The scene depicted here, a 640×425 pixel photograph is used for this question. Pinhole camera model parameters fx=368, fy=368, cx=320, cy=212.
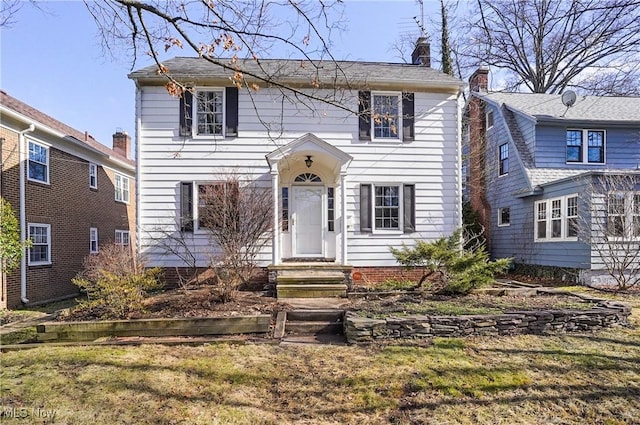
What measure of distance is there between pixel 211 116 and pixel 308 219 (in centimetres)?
387

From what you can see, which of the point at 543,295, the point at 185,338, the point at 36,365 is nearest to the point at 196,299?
the point at 185,338

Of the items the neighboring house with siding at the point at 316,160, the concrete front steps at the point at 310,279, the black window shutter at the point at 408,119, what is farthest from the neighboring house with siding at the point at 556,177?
the concrete front steps at the point at 310,279

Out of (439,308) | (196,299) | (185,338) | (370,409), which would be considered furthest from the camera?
(196,299)

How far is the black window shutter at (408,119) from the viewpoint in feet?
33.5

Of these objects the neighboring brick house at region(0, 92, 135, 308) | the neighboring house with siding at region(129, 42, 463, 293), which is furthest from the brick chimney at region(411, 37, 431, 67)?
the neighboring brick house at region(0, 92, 135, 308)

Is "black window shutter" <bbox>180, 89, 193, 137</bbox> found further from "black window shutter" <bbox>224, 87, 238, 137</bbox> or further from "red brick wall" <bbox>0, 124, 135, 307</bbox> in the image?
"red brick wall" <bbox>0, 124, 135, 307</bbox>

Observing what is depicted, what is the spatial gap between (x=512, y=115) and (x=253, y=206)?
12042 millimetres

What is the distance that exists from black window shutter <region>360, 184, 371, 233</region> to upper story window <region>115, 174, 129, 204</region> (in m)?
11.4

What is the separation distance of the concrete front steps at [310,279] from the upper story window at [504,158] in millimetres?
9768

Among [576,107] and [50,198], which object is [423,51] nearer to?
[576,107]

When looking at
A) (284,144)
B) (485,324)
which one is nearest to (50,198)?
(284,144)

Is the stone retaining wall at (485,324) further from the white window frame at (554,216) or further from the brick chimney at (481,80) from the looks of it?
the brick chimney at (481,80)

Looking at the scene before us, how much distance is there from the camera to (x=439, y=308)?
6531 millimetres

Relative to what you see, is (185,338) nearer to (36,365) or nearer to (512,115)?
(36,365)
